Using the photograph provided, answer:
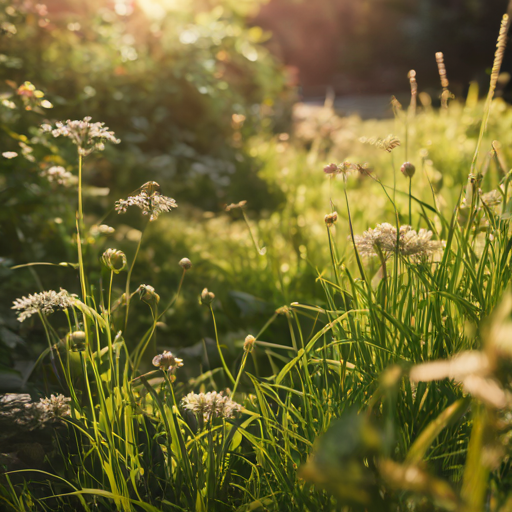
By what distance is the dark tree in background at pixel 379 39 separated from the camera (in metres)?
13.6

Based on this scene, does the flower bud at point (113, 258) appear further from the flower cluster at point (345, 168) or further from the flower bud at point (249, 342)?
the flower cluster at point (345, 168)

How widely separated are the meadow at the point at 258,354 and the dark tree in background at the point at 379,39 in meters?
10.8

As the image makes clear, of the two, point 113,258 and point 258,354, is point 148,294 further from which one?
point 258,354

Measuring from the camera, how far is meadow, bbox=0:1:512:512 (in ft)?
2.18

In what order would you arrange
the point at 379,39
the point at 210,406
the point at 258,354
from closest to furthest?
the point at 210,406 < the point at 258,354 < the point at 379,39

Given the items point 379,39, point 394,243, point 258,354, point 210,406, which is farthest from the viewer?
point 379,39

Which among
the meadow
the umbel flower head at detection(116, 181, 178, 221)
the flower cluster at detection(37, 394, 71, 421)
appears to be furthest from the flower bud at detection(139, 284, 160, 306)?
the flower cluster at detection(37, 394, 71, 421)

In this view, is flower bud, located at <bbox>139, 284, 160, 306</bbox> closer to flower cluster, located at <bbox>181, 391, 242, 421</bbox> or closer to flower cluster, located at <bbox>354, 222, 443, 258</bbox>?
flower cluster, located at <bbox>181, 391, 242, 421</bbox>

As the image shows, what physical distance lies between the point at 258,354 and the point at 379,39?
671 inches

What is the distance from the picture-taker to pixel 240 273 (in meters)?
2.25

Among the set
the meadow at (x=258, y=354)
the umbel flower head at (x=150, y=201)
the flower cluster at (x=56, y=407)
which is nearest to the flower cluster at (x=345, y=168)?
the meadow at (x=258, y=354)

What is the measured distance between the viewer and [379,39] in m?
16.2

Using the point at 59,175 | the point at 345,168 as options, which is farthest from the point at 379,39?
the point at 345,168

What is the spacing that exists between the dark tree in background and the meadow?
10.8 meters
